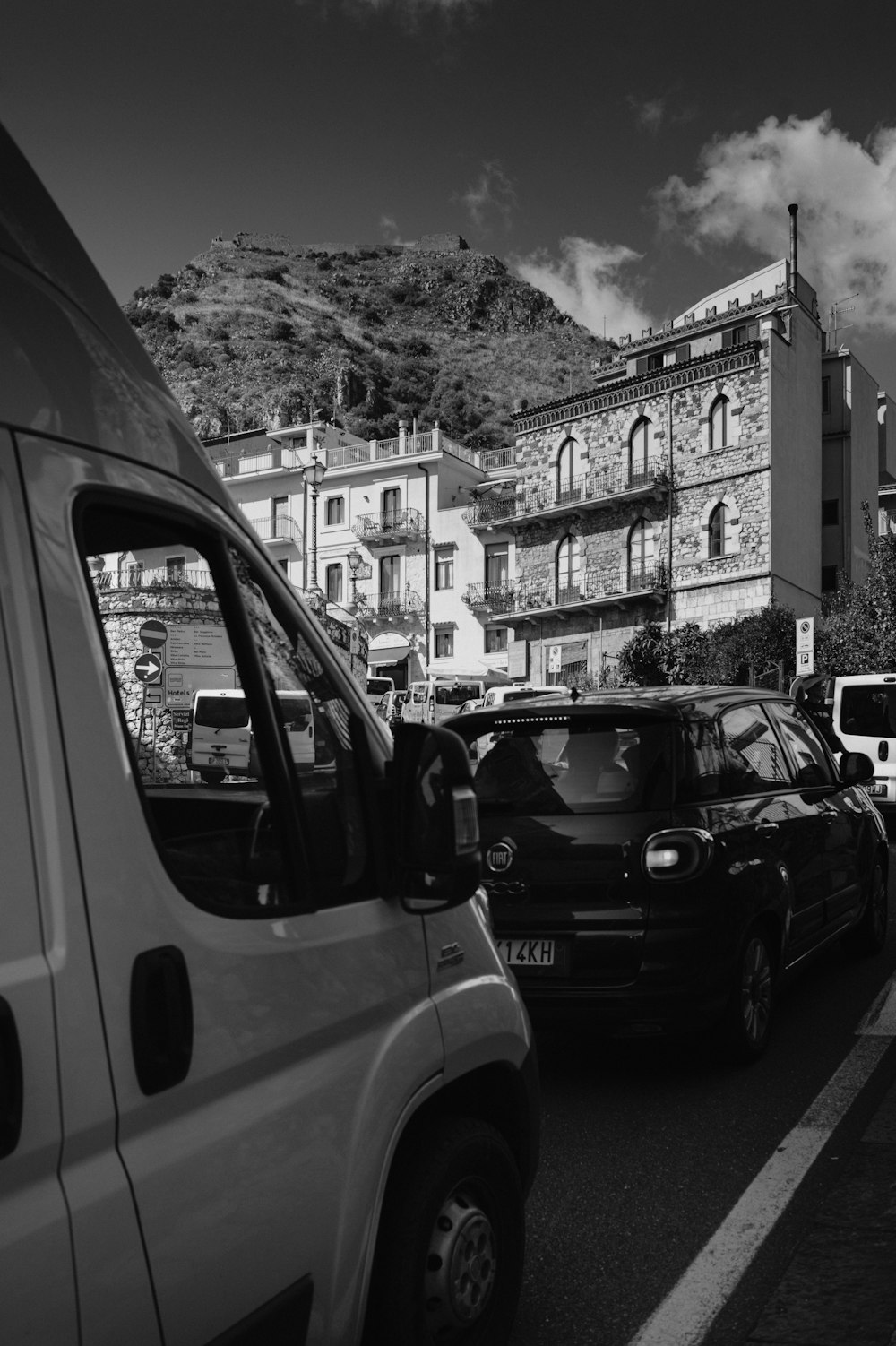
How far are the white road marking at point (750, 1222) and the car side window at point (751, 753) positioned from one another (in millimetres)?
1307

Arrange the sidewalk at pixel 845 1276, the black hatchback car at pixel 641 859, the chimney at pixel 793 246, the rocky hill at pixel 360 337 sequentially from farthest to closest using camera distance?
the rocky hill at pixel 360 337, the chimney at pixel 793 246, the black hatchback car at pixel 641 859, the sidewalk at pixel 845 1276

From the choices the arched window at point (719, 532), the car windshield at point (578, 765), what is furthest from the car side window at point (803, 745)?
the arched window at point (719, 532)

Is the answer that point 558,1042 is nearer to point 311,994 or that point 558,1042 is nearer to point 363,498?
point 311,994

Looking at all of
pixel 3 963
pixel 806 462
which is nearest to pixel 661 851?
pixel 3 963

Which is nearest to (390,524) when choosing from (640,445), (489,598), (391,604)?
(391,604)

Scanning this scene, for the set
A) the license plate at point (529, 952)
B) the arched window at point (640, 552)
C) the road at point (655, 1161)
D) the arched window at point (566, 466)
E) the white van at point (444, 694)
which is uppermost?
the arched window at point (566, 466)

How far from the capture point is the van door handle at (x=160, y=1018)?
5.51 ft

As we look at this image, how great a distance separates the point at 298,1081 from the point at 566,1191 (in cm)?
229

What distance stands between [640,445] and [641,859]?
1683 inches

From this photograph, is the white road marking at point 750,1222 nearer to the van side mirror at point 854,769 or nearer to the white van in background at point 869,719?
the van side mirror at point 854,769

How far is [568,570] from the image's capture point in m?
48.3

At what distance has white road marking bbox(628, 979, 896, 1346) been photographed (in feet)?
9.96

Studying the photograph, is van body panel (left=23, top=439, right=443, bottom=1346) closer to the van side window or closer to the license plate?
the van side window

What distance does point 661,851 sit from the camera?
16.3 feet
